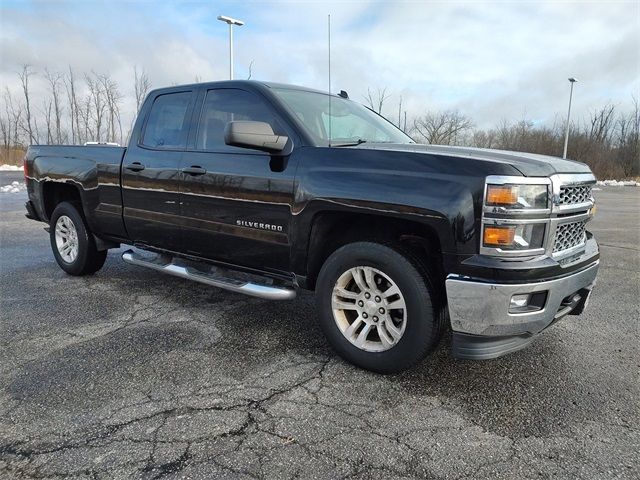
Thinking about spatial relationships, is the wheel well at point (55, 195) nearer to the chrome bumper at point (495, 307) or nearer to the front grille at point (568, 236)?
the chrome bumper at point (495, 307)

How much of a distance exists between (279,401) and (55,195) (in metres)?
4.45

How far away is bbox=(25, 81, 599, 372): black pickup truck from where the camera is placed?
2.77 m

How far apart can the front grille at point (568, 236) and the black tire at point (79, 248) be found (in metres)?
4.69

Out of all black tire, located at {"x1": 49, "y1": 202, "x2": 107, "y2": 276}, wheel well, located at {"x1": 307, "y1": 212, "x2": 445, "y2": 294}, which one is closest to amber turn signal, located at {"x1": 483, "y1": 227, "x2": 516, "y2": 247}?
wheel well, located at {"x1": 307, "y1": 212, "x2": 445, "y2": 294}

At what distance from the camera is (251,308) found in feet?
15.2

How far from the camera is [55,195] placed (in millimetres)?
5918

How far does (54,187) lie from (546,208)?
5.42m

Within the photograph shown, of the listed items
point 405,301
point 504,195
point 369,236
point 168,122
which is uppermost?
point 168,122

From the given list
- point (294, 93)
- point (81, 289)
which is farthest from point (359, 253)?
point (81, 289)

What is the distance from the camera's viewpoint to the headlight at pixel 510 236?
270 cm

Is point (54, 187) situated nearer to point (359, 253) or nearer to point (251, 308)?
point (251, 308)

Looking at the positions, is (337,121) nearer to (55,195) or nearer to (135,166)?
(135,166)

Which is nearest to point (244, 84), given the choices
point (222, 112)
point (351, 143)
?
point (222, 112)

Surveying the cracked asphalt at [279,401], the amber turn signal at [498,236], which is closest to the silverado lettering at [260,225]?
the cracked asphalt at [279,401]
